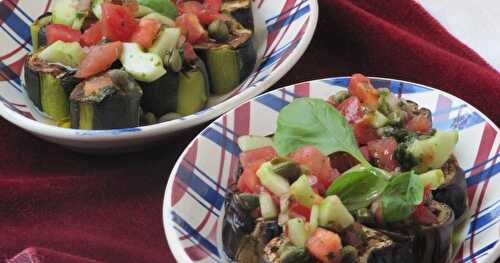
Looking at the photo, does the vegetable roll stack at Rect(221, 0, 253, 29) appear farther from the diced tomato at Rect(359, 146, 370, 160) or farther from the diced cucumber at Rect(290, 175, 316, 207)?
the diced cucumber at Rect(290, 175, 316, 207)

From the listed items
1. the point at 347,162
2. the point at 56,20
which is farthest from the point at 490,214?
the point at 56,20

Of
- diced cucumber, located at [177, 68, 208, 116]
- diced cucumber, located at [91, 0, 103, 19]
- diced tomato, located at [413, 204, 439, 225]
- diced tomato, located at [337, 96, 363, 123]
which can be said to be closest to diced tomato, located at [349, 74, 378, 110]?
diced tomato, located at [337, 96, 363, 123]

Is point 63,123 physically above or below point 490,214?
below

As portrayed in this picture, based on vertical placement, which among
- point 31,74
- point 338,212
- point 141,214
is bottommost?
point 141,214

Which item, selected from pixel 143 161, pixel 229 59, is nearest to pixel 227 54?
pixel 229 59

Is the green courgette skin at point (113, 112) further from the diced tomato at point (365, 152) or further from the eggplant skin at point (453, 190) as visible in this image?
the eggplant skin at point (453, 190)

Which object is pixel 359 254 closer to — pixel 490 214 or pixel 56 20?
pixel 490 214

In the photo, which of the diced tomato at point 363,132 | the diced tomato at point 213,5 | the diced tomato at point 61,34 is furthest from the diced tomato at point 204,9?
the diced tomato at point 363,132
